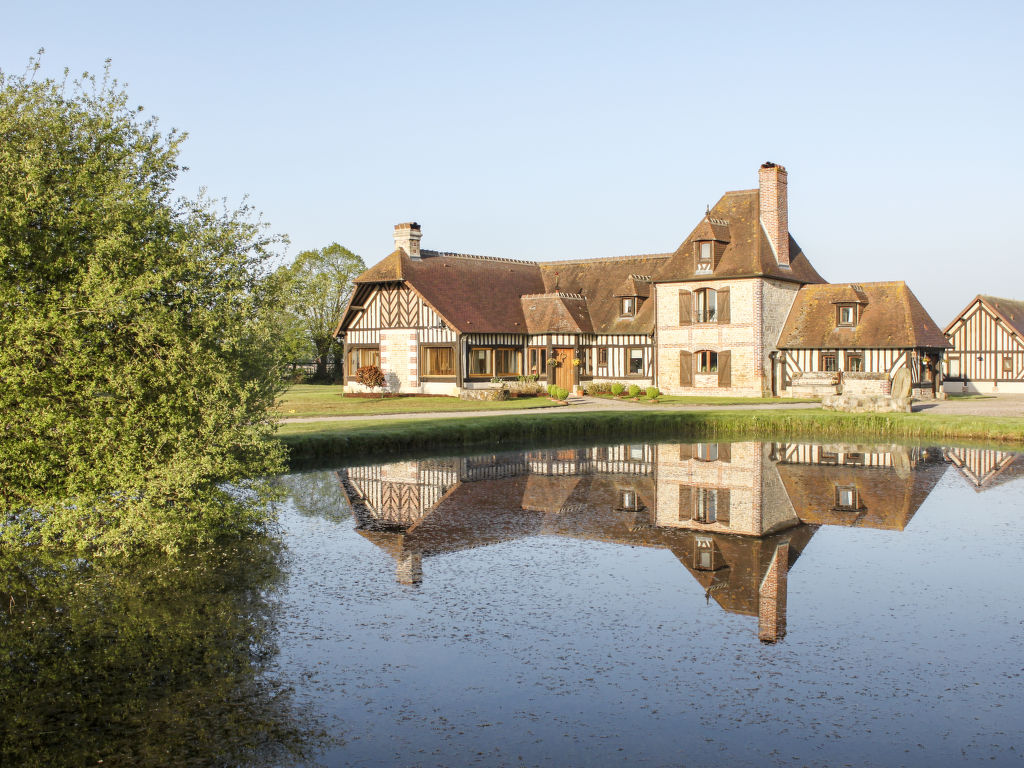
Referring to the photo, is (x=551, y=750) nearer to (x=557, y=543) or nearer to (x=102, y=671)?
(x=102, y=671)

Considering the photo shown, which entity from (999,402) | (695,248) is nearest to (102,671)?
(695,248)

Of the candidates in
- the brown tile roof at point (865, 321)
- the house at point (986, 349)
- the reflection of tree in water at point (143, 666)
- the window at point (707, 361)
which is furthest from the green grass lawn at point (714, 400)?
the reflection of tree in water at point (143, 666)

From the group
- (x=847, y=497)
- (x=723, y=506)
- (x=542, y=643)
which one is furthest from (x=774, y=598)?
(x=847, y=497)

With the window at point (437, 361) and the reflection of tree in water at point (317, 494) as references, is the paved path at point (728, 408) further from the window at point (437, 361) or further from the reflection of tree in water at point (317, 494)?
the reflection of tree in water at point (317, 494)

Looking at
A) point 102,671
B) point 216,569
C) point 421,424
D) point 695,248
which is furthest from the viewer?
point 695,248

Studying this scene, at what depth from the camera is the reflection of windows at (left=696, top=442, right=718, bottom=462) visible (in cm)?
1997

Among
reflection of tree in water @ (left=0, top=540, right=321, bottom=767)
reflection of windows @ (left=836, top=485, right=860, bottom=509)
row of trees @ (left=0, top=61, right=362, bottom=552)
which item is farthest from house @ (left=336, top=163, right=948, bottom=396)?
reflection of tree in water @ (left=0, top=540, right=321, bottom=767)

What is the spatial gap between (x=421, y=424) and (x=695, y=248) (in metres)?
15.3

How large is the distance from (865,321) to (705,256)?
5.91 m

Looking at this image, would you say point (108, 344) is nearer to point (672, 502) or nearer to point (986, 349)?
point (672, 502)

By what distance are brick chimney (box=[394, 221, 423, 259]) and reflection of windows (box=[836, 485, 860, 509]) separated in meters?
22.9

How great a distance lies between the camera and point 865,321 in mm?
32781

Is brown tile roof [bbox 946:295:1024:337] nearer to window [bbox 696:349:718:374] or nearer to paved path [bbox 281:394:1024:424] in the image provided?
paved path [bbox 281:394:1024:424]

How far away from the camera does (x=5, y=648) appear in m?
7.75
